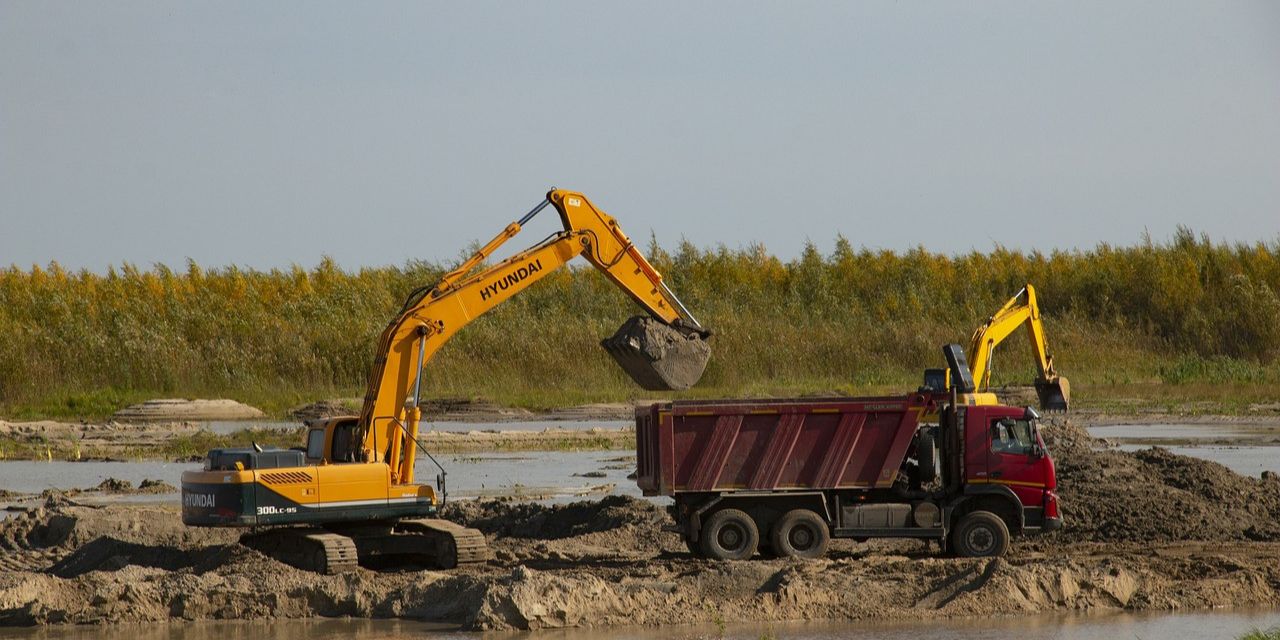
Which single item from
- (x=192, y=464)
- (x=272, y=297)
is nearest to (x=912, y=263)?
(x=272, y=297)

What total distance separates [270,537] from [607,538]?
385 centimetres

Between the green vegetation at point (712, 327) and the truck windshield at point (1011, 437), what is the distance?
20544mm

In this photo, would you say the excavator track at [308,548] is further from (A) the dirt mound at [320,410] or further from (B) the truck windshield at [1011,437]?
(A) the dirt mound at [320,410]

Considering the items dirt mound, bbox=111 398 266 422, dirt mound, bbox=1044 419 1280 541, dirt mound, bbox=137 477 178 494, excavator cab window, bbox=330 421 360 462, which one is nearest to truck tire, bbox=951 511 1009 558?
dirt mound, bbox=1044 419 1280 541

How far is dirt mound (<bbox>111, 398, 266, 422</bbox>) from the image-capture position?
116ft

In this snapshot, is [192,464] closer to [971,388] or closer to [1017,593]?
[971,388]

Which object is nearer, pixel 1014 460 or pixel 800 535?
pixel 800 535

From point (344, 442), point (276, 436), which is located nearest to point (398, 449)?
point (344, 442)

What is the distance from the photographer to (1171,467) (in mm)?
19812

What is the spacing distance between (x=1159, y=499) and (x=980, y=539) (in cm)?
357

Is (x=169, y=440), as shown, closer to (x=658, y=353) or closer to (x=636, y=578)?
(x=658, y=353)

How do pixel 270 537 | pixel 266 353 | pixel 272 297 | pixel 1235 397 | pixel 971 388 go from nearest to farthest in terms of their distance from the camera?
pixel 270 537
pixel 971 388
pixel 1235 397
pixel 266 353
pixel 272 297

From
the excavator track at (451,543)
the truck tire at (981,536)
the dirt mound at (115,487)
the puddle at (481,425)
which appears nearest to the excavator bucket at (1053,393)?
the truck tire at (981,536)

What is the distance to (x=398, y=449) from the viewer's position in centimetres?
1555
